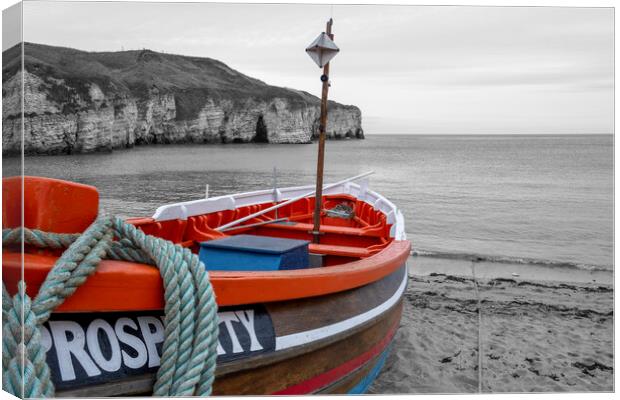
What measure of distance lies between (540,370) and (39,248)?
5.19 meters

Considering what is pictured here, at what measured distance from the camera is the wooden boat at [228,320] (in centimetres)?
245

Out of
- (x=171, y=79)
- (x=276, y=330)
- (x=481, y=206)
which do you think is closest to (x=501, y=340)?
(x=276, y=330)

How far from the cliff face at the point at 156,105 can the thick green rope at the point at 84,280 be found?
21999 millimetres

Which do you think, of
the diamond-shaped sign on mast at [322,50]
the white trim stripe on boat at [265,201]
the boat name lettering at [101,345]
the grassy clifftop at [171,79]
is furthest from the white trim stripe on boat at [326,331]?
the grassy clifftop at [171,79]

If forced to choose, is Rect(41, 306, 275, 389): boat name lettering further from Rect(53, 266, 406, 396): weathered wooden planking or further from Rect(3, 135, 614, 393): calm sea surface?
Rect(3, 135, 614, 393): calm sea surface

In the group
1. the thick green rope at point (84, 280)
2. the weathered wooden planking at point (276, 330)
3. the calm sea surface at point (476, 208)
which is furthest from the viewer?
the calm sea surface at point (476, 208)

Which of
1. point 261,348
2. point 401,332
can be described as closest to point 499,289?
point 401,332

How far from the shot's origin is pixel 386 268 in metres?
4.21

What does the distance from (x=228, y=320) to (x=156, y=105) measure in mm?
71608

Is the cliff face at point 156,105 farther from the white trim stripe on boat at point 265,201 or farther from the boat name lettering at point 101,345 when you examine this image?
the boat name lettering at point 101,345

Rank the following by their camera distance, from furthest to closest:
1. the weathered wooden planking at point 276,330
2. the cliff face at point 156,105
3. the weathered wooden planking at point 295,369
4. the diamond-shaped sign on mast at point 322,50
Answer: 1. the cliff face at point 156,105
2. the diamond-shaped sign on mast at point 322,50
3. the weathered wooden planking at point 295,369
4. the weathered wooden planking at point 276,330

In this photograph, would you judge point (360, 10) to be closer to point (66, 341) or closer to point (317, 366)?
point (317, 366)

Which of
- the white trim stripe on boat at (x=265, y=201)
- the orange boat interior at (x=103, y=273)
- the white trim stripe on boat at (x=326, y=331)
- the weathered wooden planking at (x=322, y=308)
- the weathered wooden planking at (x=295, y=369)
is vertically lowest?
the weathered wooden planking at (x=295, y=369)

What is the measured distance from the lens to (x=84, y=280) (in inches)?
93.4
